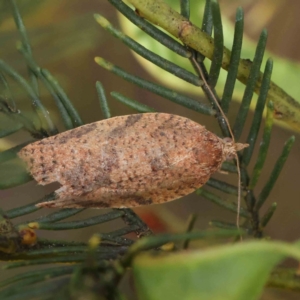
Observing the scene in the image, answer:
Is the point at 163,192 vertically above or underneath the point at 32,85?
underneath

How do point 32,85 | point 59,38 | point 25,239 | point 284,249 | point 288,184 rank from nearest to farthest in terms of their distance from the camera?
point 284,249
point 25,239
point 32,85
point 59,38
point 288,184

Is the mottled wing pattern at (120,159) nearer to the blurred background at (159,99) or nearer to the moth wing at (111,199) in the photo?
the moth wing at (111,199)

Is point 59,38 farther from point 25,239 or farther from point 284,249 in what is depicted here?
point 284,249

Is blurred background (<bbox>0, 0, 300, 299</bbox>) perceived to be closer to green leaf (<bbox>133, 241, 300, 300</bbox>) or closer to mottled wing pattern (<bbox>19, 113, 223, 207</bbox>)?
mottled wing pattern (<bbox>19, 113, 223, 207</bbox>)

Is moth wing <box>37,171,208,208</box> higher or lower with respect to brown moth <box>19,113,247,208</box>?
lower

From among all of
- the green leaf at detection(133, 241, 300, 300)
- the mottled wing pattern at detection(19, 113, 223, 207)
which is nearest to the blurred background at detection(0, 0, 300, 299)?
the mottled wing pattern at detection(19, 113, 223, 207)

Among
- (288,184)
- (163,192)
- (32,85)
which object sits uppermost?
(32,85)

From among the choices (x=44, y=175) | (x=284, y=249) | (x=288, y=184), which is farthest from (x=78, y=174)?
(x=288, y=184)
